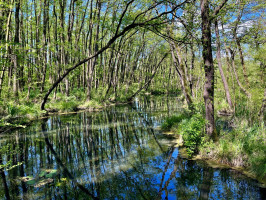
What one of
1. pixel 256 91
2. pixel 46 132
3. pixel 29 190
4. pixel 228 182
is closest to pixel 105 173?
pixel 29 190

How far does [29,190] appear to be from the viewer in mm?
4965

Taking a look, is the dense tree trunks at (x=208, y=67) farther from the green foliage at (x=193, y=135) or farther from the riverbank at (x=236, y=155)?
the riverbank at (x=236, y=155)

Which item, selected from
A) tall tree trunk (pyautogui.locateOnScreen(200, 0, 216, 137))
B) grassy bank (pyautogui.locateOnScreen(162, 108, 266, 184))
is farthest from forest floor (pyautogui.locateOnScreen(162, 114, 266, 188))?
tall tree trunk (pyautogui.locateOnScreen(200, 0, 216, 137))

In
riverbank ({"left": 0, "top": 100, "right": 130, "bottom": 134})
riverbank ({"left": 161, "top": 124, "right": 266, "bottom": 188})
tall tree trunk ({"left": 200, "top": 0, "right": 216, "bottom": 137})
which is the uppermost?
tall tree trunk ({"left": 200, "top": 0, "right": 216, "bottom": 137})

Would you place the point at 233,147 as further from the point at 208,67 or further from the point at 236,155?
the point at 208,67

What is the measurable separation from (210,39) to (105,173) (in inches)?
237

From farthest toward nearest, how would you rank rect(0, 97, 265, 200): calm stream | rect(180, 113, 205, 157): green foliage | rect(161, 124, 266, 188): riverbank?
rect(180, 113, 205, 157): green foliage, rect(161, 124, 266, 188): riverbank, rect(0, 97, 265, 200): calm stream

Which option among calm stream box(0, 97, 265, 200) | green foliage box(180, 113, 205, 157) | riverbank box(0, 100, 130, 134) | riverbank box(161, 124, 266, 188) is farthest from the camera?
riverbank box(0, 100, 130, 134)

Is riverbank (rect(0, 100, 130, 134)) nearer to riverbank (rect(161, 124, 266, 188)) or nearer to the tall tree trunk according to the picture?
Answer: riverbank (rect(161, 124, 266, 188))

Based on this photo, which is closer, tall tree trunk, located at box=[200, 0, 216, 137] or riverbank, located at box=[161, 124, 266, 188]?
riverbank, located at box=[161, 124, 266, 188]

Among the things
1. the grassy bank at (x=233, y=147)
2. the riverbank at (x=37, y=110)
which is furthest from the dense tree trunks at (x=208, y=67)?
the riverbank at (x=37, y=110)

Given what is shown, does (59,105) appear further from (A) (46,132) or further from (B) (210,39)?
(B) (210,39)

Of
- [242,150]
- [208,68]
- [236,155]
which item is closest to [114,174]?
[236,155]

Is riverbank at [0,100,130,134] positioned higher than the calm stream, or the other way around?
riverbank at [0,100,130,134]
